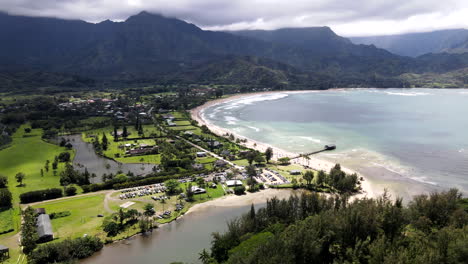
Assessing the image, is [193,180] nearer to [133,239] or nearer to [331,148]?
[133,239]

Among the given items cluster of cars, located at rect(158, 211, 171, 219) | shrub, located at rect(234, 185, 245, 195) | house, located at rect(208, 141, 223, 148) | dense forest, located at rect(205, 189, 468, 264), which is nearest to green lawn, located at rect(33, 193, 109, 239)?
cluster of cars, located at rect(158, 211, 171, 219)

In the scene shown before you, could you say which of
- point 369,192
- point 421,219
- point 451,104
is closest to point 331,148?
point 369,192

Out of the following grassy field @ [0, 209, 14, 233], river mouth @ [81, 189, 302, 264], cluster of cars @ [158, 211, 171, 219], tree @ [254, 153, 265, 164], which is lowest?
river mouth @ [81, 189, 302, 264]

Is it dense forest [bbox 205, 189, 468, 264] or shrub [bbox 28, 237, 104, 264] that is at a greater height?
dense forest [bbox 205, 189, 468, 264]

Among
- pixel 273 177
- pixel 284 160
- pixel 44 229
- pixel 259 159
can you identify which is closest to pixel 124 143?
pixel 259 159

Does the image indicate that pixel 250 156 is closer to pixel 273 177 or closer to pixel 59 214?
pixel 273 177

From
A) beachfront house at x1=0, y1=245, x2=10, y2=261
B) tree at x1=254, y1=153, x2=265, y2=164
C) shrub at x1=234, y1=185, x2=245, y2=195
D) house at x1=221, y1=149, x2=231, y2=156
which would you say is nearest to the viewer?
beachfront house at x1=0, y1=245, x2=10, y2=261

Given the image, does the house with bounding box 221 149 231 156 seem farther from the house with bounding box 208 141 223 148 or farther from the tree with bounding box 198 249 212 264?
the tree with bounding box 198 249 212 264
